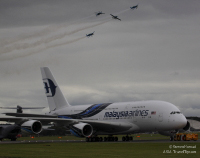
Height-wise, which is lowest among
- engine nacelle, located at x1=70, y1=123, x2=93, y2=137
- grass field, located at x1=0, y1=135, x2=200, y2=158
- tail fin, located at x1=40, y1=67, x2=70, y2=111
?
grass field, located at x1=0, y1=135, x2=200, y2=158

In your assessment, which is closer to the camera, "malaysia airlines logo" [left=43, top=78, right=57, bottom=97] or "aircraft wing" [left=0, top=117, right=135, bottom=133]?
"aircraft wing" [left=0, top=117, right=135, bottom=133]

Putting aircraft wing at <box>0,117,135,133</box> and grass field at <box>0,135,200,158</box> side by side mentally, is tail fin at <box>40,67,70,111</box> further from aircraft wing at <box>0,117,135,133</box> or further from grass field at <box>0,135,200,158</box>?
grass field at <box>0,135,200,158</box>

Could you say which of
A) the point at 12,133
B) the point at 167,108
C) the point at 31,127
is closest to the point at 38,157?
the point at 31,127

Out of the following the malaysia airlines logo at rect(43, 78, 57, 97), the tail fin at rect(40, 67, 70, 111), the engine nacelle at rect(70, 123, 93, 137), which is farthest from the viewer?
the malaysia airlines logo at rect(43, 78, 57, 97)

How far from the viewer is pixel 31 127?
47375 millimetres

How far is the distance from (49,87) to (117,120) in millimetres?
16781

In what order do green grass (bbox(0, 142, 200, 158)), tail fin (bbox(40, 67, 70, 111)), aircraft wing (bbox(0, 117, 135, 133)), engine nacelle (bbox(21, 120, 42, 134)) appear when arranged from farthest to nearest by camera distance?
tail fin (bbox(40, 67, 70, 111))
aircraft wing (bbox(0, 117, 135, 133))
engine nacelle (bbox(21, 120, 42, 134))
green grass (bbox(0, 142, 200, 158))

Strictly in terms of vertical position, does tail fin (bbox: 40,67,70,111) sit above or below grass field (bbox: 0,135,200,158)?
above

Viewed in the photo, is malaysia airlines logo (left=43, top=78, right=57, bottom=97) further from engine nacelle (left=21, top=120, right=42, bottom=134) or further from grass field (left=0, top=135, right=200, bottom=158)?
grass field (left=0, top=135, right=200, bottom=158)

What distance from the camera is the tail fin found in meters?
65.4

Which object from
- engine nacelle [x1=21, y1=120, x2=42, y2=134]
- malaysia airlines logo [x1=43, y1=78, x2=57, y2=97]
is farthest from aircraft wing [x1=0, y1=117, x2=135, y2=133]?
malaysia airlines logo [x1=43, y1=78, x2=57, y2=97]

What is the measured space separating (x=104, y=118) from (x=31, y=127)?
12.5m

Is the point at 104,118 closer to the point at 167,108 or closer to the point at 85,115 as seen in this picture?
the point at 85,115

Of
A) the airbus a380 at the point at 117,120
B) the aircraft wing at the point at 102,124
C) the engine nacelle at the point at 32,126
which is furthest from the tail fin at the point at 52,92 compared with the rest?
the engine nacelle at the point at 32,126
